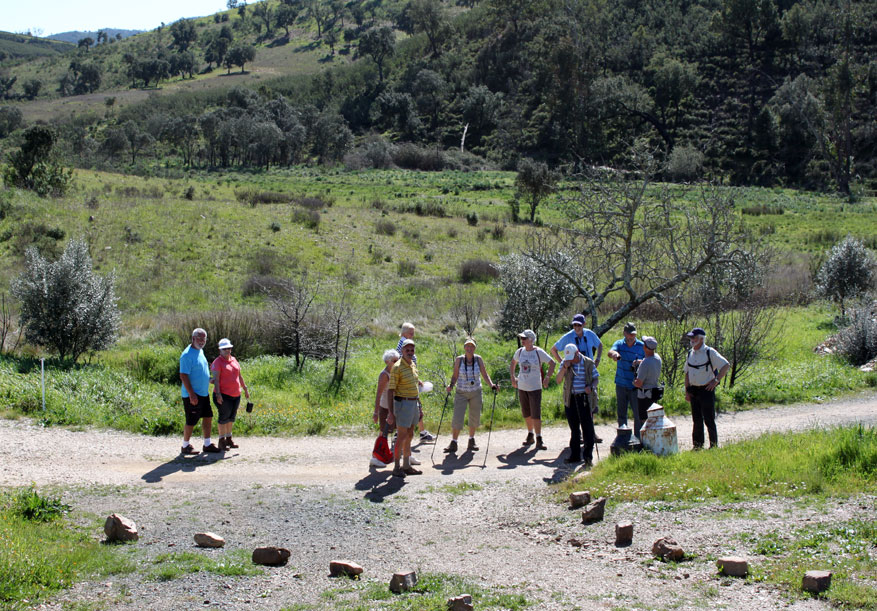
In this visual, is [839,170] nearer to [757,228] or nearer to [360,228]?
[757,228]

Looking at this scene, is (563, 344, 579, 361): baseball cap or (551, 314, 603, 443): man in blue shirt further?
(551, 314, 603, 443): man in blue shirt

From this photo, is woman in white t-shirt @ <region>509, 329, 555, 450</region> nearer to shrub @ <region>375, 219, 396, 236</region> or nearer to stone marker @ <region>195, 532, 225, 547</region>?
stone marker @ <region>195, 532, 225, 547</region>

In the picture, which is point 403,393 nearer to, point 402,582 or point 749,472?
point 402,582

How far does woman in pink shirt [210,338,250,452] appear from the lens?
10.0 metres

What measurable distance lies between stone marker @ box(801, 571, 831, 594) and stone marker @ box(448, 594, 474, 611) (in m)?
2.43

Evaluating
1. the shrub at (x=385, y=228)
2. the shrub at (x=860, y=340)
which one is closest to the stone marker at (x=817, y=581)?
the shrub at (x=860, y=340)

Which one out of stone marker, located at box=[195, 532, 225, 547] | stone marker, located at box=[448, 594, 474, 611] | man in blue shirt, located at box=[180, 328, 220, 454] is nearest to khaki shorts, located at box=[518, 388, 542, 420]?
man in blue shirt, located at box=[180, 328, 220, 454]

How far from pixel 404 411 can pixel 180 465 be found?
120 inches

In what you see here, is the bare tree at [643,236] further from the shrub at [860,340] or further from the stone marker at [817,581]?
the stone marker at [817,581]

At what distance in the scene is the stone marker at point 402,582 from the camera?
5.76 meters

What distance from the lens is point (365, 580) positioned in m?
6.11

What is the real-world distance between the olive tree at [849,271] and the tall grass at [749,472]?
1610 centimetres

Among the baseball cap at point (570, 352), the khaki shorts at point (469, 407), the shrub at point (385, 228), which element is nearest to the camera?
the baseball cap at point (570, 352)

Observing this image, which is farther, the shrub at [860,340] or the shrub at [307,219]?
the shrub at [307,219]
